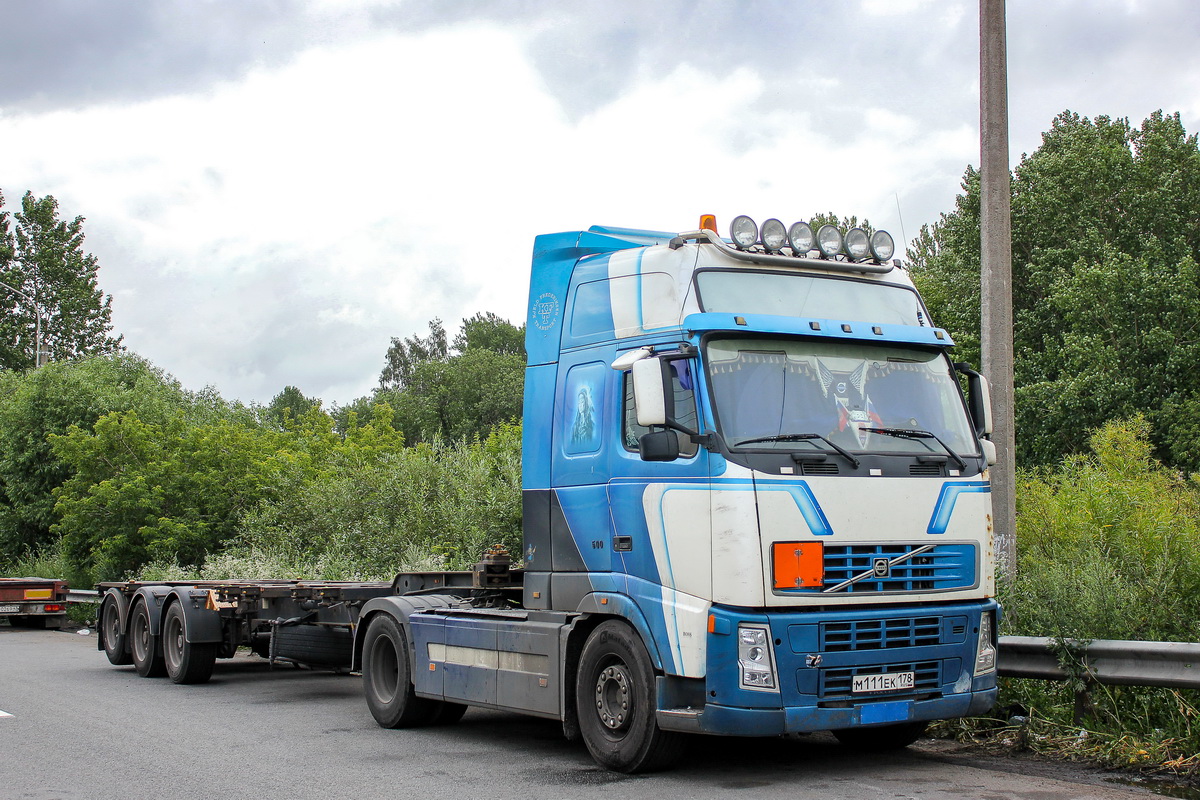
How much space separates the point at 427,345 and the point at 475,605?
84315 mm

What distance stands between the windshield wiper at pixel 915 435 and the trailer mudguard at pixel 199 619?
27.8 ft

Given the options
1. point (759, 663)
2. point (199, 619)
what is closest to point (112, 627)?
point (199, 619)

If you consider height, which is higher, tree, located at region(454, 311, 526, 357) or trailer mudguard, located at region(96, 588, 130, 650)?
tree, located at region(454, 311, 526, 357)

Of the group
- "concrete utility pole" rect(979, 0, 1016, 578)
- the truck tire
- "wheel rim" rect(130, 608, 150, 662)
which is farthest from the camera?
"wheel rim" rect(130, 608, 150, 662)

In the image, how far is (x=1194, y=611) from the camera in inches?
326

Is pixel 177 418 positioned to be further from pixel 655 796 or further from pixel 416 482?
pixel 655 796

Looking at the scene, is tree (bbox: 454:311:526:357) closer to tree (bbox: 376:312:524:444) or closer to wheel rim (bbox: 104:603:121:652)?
tree (bbox: 376:312:524:444)

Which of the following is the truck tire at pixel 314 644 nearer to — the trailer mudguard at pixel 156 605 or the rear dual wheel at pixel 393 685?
the trailer mudguard at pixel 156 605

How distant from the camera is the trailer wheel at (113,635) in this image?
14.5 m

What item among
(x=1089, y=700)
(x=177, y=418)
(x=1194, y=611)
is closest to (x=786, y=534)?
(x=1089, y=700)

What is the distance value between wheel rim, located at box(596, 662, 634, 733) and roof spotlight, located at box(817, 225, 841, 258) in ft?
10.6

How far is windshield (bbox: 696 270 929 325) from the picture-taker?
775 cm

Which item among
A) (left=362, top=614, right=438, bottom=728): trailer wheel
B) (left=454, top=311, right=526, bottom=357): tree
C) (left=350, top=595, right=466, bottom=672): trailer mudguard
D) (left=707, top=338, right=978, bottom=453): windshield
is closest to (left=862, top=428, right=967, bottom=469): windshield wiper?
(left=707, top=338, right=978, bottom=453): windshield

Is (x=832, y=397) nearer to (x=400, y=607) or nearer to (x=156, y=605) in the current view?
(x=400, y=607)
